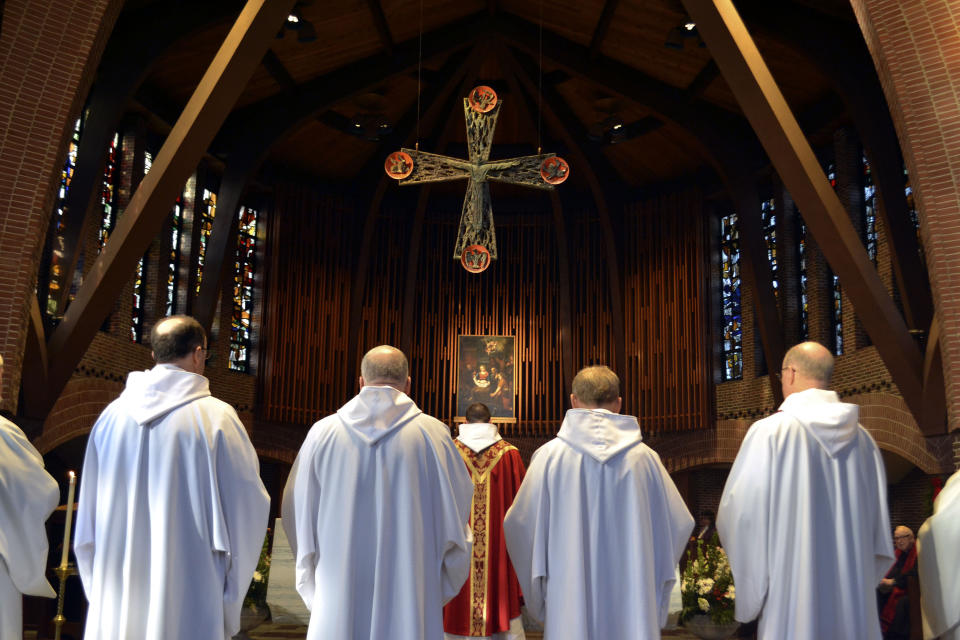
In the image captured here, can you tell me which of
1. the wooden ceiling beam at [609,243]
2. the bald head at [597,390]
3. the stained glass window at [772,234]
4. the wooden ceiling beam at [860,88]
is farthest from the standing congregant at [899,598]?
the wooden ceiling beam at [609,243]

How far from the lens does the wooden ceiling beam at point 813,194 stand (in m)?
8.20

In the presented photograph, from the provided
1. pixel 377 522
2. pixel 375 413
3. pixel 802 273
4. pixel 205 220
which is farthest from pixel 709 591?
pixel 205 220

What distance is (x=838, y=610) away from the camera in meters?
3.64

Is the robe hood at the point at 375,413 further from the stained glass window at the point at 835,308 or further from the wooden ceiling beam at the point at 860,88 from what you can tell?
the stained glass window at the point at 835,308

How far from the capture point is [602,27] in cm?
1194

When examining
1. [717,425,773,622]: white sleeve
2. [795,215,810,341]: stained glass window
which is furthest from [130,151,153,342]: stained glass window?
[717,425,773,622]: white sleeve

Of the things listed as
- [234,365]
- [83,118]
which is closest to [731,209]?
[234,365]

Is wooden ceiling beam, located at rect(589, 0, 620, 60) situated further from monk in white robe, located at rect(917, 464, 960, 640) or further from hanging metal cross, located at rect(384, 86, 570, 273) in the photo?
monk in white robe, located at rect(917, 464, 960, 640)

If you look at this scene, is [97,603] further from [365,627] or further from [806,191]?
[806,191]

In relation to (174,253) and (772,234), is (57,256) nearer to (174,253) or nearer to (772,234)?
(174,253)

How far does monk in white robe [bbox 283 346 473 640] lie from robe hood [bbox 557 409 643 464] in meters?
0.51

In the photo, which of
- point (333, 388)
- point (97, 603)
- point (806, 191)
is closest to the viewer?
point (97, 603)

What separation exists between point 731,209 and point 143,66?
8315 mm

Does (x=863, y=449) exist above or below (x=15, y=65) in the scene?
below
